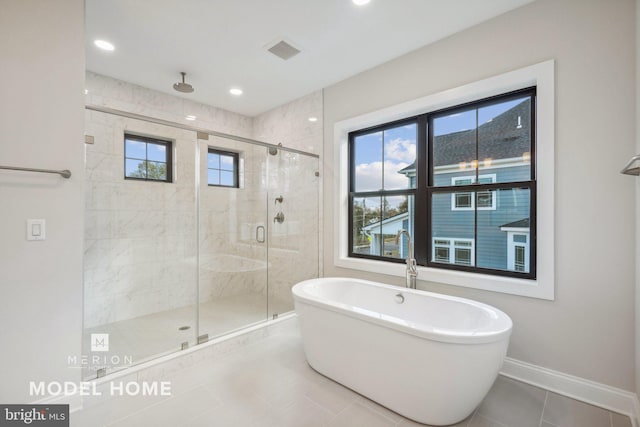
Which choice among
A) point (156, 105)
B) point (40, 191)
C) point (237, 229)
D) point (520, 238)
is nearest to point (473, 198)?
point (520, 238)

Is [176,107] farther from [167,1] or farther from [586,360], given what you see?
[586,360]

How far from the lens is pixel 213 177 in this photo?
3213mm

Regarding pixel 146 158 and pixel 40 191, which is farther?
pixel 146 158

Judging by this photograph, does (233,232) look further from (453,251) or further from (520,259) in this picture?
(520,259)

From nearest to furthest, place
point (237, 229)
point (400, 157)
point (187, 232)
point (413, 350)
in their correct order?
point (413, 350)
point (400, 157)
point (187, 232)
point (237, 229)

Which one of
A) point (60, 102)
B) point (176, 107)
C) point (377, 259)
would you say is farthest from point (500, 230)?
point (176, 107)

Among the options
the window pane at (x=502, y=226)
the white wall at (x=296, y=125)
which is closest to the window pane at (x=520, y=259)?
the window pane at (x=502, y=226)

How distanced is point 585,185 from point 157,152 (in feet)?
13.0

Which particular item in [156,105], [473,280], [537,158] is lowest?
[473,280]

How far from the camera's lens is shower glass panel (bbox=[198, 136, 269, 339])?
3.06 metres

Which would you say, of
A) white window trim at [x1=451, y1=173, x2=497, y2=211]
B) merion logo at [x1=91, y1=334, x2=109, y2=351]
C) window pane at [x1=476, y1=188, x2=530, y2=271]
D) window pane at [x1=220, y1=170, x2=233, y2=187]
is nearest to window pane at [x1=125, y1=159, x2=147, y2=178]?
window pane at [x1=220, y1=170, x2=233, y2=187]

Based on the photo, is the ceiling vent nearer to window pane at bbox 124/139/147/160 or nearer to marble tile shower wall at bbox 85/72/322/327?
marble tile shower wall at bbox 85/72/322/327

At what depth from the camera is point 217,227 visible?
3201mm

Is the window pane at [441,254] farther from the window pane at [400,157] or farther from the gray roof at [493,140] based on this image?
the gray roof at [493,140]
